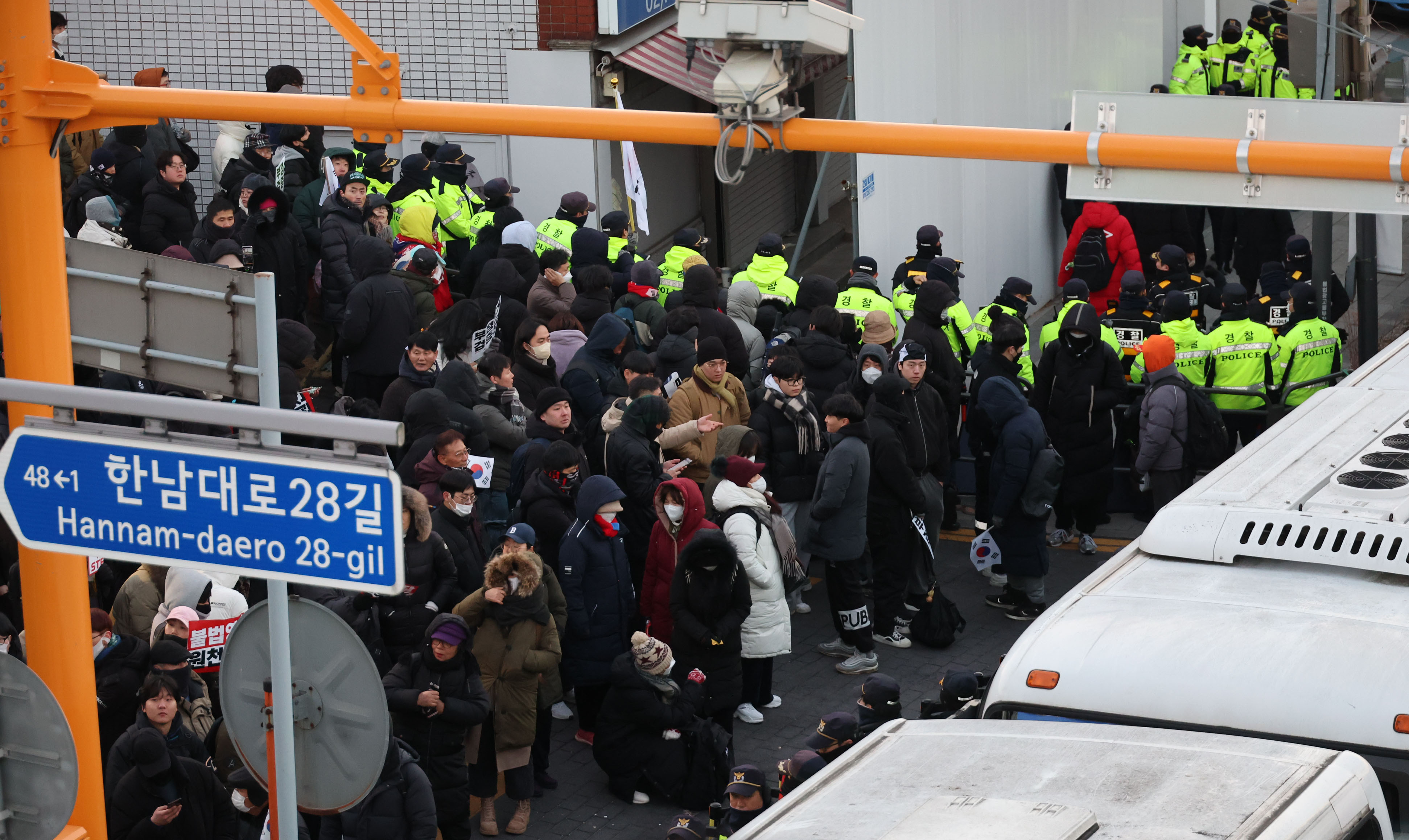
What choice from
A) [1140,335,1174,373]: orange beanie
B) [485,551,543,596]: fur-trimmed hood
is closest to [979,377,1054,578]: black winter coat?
[1140,335,1174,373]: orange beanie

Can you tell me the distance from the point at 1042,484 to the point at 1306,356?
3.35 metres

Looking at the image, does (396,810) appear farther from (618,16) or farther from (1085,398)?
(618,16)

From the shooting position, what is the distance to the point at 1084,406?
42.8ft

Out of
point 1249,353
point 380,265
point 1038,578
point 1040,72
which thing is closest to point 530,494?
point 380,265

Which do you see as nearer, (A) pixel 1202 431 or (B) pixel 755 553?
(B) pixel 755 553

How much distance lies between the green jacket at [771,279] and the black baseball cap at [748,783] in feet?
23.4

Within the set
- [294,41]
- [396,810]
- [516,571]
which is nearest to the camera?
[396,810]

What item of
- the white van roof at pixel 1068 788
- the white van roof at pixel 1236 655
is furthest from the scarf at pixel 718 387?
the white van roof at pixel 1068 788

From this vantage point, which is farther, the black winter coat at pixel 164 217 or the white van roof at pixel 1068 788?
the black winter coat at pixel 164 217

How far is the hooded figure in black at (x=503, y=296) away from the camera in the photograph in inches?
520

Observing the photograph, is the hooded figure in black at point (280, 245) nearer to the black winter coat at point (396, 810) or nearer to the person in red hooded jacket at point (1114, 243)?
the black winter coat at point (396, 810)

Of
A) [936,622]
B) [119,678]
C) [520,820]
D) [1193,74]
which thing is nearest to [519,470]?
[520,820]

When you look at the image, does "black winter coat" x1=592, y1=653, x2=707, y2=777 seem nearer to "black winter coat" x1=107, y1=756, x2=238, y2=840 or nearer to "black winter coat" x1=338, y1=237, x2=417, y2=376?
"black winter coat" x1=107, y1=756, x2=238, y2=840

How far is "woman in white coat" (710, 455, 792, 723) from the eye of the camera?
34.1 ft
